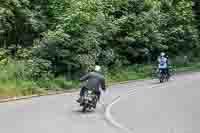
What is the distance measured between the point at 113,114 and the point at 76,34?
45.0 ft

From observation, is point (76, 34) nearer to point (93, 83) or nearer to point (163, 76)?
point (163, 76)

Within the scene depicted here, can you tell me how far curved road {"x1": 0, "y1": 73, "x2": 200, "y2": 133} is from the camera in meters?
14.9

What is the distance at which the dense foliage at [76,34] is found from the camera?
29.8 metres

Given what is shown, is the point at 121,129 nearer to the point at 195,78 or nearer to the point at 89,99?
the point at 89,99

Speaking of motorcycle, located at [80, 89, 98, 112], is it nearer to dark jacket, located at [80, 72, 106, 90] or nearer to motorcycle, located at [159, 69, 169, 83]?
dark jacket, located at [80, 72, 106, 90]

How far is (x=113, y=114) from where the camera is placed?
1834 centimetres

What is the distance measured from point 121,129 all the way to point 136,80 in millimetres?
21470

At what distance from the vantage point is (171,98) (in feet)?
79.9

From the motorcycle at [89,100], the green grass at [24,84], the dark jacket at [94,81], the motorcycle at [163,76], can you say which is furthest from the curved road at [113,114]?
the motorcycle at [163,76]

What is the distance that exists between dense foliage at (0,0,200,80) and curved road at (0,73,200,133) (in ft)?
15.9

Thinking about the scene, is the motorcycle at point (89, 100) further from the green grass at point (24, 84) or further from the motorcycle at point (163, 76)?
the motorcycle at point (163, 76)

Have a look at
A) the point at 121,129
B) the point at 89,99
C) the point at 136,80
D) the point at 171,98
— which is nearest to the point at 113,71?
the point at 136,80

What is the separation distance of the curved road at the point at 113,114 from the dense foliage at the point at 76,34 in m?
4.84

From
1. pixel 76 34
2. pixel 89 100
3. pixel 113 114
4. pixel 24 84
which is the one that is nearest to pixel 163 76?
pixel 76 34
